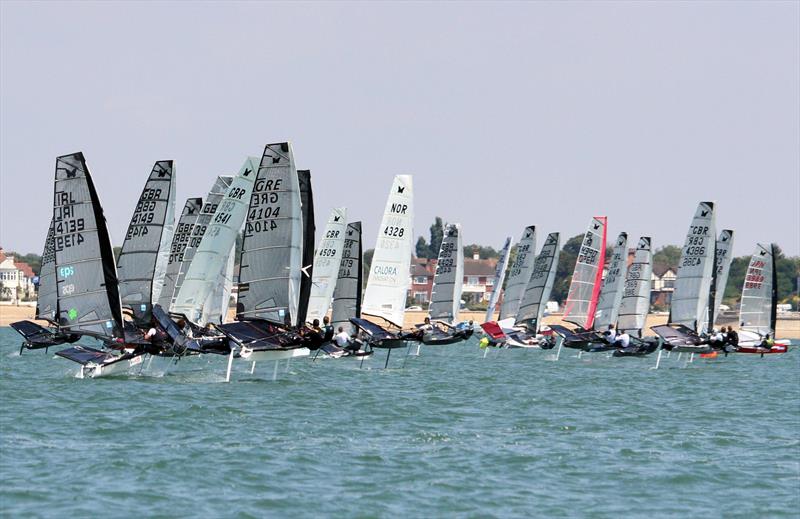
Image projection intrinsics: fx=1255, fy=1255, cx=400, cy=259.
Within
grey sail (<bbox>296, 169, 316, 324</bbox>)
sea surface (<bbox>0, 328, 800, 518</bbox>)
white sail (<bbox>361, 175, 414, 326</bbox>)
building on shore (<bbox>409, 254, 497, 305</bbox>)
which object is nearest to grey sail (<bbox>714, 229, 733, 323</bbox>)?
white sail (<bbox>361, 175, 414, 326</bbox>)

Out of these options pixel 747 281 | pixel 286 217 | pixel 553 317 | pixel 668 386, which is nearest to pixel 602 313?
pixel 747 281

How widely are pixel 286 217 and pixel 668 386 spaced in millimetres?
12436

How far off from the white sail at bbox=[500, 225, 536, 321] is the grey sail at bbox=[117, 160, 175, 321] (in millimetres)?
24400

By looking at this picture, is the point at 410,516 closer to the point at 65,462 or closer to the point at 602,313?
the point at 65,462

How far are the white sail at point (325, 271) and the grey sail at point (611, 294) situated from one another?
1534 centimetres

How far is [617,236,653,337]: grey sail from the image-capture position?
178 feet

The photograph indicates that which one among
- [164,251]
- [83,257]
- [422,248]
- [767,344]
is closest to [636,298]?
[767,344]

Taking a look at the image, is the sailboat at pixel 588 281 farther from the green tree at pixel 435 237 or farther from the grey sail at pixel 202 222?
the green tree at pixel 435 237

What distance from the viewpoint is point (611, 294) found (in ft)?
183

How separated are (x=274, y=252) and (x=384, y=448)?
12216 millimetres

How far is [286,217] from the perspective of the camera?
3244 cm

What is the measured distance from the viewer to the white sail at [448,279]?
5528cm

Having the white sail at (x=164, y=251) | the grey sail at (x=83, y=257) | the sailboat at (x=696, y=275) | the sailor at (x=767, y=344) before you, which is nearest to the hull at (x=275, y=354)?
the grey sail at (x=83, y=257)

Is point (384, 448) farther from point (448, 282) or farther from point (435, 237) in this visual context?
point (435, 237)
